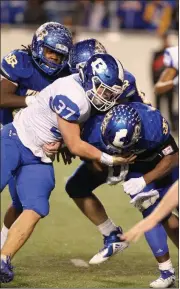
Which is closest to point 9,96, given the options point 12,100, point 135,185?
point 12,100

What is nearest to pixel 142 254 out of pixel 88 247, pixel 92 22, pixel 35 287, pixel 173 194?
pixel 88 247

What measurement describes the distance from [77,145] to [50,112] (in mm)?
254

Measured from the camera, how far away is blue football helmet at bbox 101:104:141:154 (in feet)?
15.5

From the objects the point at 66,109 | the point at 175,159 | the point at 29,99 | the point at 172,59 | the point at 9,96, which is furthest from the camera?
the point at 172,59

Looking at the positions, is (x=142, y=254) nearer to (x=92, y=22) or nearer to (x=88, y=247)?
(x=88, y=247)

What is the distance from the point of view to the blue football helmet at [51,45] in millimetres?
5320

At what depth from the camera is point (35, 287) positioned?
15.9 feet

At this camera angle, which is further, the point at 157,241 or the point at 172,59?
the point at 172,59

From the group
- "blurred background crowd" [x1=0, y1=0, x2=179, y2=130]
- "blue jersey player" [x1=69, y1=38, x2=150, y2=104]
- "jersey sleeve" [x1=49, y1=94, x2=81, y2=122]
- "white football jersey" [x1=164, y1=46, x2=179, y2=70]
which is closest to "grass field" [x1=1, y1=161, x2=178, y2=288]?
"jersey sleeve" [x1=49, y1=94, x2=81, y2=122]

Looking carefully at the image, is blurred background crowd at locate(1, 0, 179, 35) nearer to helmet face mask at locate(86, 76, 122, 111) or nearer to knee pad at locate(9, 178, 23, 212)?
knee pad at locate(9, 178, 23, 212)

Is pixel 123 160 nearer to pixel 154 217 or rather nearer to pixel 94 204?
pixel 94 204

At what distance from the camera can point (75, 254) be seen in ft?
19.8

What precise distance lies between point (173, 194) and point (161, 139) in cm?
134

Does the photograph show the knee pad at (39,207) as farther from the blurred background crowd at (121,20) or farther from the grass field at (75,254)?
the blurred background crowd at (121,20)
